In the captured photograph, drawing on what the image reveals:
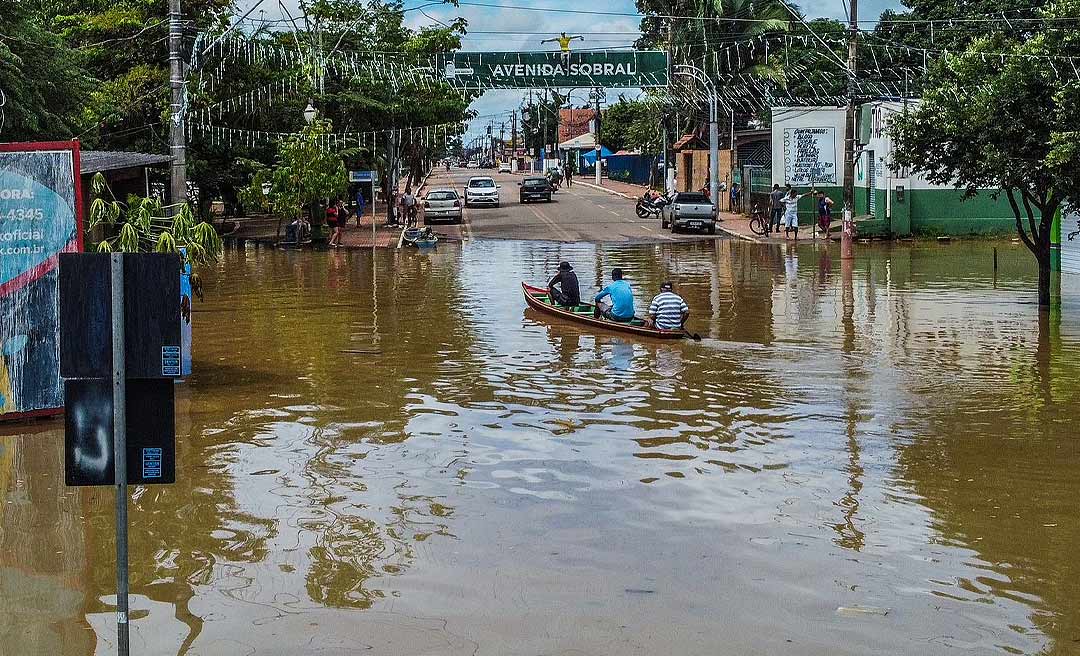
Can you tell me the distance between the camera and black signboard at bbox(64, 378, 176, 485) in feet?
19.6

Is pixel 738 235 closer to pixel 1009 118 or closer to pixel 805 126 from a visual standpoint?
pixel 805 126

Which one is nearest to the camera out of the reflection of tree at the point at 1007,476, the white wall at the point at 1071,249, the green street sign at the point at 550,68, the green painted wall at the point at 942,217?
the reflection of tree at the point at 1007,476

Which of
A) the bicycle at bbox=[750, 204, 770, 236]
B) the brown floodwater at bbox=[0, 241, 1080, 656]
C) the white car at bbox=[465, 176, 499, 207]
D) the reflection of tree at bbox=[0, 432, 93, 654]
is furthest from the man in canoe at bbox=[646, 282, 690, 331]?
the white car at bbox=[465, 176, 499, 207]

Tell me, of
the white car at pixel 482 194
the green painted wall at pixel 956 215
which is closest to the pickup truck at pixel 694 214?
the green painted wall at pixel 956 215

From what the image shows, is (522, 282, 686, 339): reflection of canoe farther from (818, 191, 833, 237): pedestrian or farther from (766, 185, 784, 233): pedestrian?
(766, 185, 784, 233): pedestrian

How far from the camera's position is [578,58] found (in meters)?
42.2

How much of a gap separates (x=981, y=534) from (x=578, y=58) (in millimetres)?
33344

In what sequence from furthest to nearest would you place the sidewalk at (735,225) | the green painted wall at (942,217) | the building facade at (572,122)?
the building facade at (572,122) < the sidewalk at (735,225) < the green painted wall at (942,217)

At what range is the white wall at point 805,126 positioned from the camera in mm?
53812

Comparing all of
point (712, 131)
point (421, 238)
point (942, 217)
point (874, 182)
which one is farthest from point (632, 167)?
point (421, 238)

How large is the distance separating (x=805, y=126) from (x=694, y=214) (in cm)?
810

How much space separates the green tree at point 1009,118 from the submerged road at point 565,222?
2195 cm

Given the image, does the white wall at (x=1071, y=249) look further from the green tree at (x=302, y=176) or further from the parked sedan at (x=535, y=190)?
the parked sedan at (x=535, y=190)

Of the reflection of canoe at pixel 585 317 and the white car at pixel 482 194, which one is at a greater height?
the white car at pixel 482 194
